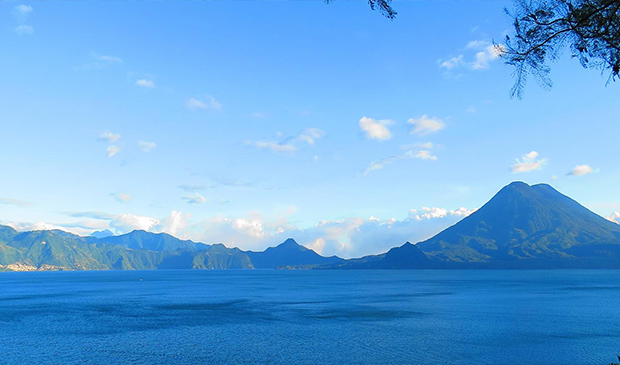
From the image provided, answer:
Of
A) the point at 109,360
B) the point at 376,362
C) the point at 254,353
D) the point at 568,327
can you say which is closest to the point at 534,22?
the point at 376,362

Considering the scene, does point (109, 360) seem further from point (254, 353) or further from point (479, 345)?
point (479, 345)

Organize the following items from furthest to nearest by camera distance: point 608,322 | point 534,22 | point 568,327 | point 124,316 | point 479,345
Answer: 1. point 124,316
2. point 608,322
3. point 568,327
4. point 479,345
5. point 534,22

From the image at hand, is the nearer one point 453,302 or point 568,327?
point 568,327

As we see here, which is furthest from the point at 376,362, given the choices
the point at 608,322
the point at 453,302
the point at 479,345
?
the point at 453,302

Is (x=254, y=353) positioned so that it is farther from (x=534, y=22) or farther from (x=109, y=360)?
(x=534, y=22)

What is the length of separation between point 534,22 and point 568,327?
76967 mm

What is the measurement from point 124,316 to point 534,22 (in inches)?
4000

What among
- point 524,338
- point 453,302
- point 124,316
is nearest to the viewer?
point 524,338

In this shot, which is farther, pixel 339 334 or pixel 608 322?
pixel 608 322

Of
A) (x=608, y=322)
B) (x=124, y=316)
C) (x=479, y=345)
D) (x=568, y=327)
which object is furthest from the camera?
(x=124, y=316)

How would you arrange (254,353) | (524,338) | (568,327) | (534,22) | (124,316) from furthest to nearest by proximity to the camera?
(124,316), (568,327), (524,338), (254,353), (534,22)

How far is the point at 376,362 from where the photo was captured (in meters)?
54.5

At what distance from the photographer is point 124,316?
9925 centimetres

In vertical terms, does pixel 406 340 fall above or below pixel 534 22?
below
